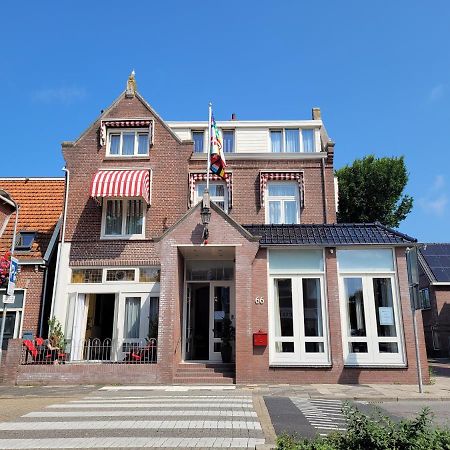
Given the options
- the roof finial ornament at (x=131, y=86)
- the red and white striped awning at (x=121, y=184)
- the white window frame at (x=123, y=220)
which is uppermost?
the roof finial ornament at (x=131, y=86)

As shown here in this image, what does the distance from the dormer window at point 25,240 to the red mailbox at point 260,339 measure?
1113 cm

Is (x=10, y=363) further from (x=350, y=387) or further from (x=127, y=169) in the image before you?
(x=350, y=387)

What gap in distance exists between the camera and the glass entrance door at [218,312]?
1662 cm

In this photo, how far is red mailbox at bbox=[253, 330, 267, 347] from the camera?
14336 millimetres

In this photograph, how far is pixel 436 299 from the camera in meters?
33.7

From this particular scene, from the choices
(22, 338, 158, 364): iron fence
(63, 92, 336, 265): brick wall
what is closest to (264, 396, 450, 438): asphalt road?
(22, 338, 158, 364): iron fence

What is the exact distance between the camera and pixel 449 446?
15.1 ft

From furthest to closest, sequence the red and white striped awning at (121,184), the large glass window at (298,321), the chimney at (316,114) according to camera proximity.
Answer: the chimney at (316,114) → the red and white striped awning at (121,184) → the large glass window at (298,321)

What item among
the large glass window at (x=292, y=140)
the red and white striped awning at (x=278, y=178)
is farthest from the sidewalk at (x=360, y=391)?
the large glass window at (x=292, y=140)

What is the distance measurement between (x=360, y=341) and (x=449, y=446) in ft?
34.7

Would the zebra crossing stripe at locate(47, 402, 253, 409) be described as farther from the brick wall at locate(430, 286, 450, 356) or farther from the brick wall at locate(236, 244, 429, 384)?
the brick wall at locate(430, 286, 450, 356)

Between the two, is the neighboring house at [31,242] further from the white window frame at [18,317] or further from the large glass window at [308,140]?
the large glass window at [308,140]

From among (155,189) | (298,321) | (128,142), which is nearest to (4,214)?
(128,142)

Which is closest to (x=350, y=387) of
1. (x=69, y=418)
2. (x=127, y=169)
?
(x=69, y=418)
